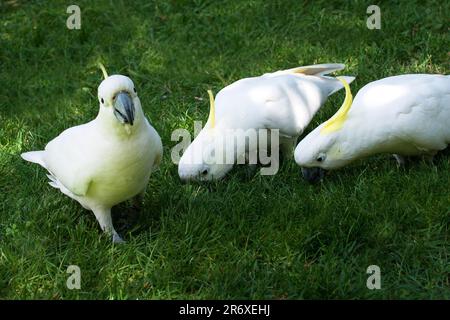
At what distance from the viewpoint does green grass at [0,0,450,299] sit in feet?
11.8

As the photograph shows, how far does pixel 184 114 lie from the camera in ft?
17.0

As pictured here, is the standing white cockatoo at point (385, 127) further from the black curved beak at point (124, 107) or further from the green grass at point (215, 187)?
the black curved beak at point (124, 107)

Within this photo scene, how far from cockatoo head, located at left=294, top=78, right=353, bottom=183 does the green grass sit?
5.2 inches

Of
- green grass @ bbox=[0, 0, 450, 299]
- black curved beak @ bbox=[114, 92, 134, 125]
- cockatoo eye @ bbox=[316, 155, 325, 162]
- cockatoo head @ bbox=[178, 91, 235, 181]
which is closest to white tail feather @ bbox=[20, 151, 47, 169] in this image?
green grass @ bbox=[0, 0, 450, 299]

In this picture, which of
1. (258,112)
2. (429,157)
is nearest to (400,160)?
(429,157)

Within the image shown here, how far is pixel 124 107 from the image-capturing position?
3.38 metres

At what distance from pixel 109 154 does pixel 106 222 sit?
536 millimetres

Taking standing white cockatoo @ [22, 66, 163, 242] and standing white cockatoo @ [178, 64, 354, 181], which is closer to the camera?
standing white cockatoo @ [22, 66, 163, 242]

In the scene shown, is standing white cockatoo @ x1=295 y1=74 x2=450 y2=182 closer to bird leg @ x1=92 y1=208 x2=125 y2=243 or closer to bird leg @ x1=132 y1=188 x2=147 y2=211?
bird leg @ x1=132 y1=188 x2=147 y2=211

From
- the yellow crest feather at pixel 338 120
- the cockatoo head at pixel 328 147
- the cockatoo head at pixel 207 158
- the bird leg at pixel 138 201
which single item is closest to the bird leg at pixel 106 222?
the bird leg at pixel 138 201

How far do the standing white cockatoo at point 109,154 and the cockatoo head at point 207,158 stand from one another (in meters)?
0.44

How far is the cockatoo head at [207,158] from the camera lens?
4348 millimetres

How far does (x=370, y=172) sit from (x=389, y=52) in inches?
59.5
